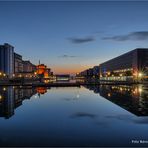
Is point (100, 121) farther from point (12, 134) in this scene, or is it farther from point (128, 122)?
point (12, 134)

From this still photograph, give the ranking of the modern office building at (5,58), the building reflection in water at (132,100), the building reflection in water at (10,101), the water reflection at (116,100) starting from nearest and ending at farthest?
the building reflection in water at (10,101) → the water reflection at (116,100) → the building reflection in water at (132,100) → the modern office building at (5,58)

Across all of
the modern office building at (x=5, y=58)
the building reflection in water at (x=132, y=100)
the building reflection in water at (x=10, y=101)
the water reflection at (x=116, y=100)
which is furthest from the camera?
the modern office building at (x=5, y=58)

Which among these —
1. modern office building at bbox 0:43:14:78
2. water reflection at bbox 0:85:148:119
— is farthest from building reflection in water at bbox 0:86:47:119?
modern office building at bbox 0:43:14:78

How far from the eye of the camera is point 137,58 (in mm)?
137250

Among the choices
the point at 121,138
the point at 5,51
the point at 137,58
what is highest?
the point at 5,51

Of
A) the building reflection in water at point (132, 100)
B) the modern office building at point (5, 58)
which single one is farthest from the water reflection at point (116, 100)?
the modern office building at point (5, 58)

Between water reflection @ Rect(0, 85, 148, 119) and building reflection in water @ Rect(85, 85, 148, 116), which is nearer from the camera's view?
water reflection @ Rect(0, 85, 148, 119)

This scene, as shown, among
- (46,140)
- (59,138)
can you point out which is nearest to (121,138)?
(59,138)

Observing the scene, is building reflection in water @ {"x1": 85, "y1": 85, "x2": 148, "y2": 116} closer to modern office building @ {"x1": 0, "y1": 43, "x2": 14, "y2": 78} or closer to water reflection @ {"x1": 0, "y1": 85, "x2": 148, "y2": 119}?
water reflection @ {"x1": 0, "y1": 85, "x2": 148, "y2": 119}

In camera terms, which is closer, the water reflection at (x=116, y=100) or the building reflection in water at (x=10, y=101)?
the building reflection in water at (x=10, y=101)

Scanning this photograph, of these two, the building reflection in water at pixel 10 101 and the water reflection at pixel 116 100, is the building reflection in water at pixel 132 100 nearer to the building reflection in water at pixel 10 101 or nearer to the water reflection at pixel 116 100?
the water reflection at pixel 116 100

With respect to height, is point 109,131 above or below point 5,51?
below

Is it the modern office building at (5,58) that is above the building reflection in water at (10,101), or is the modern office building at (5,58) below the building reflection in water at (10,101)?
above

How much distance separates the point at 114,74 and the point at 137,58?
62417mm
